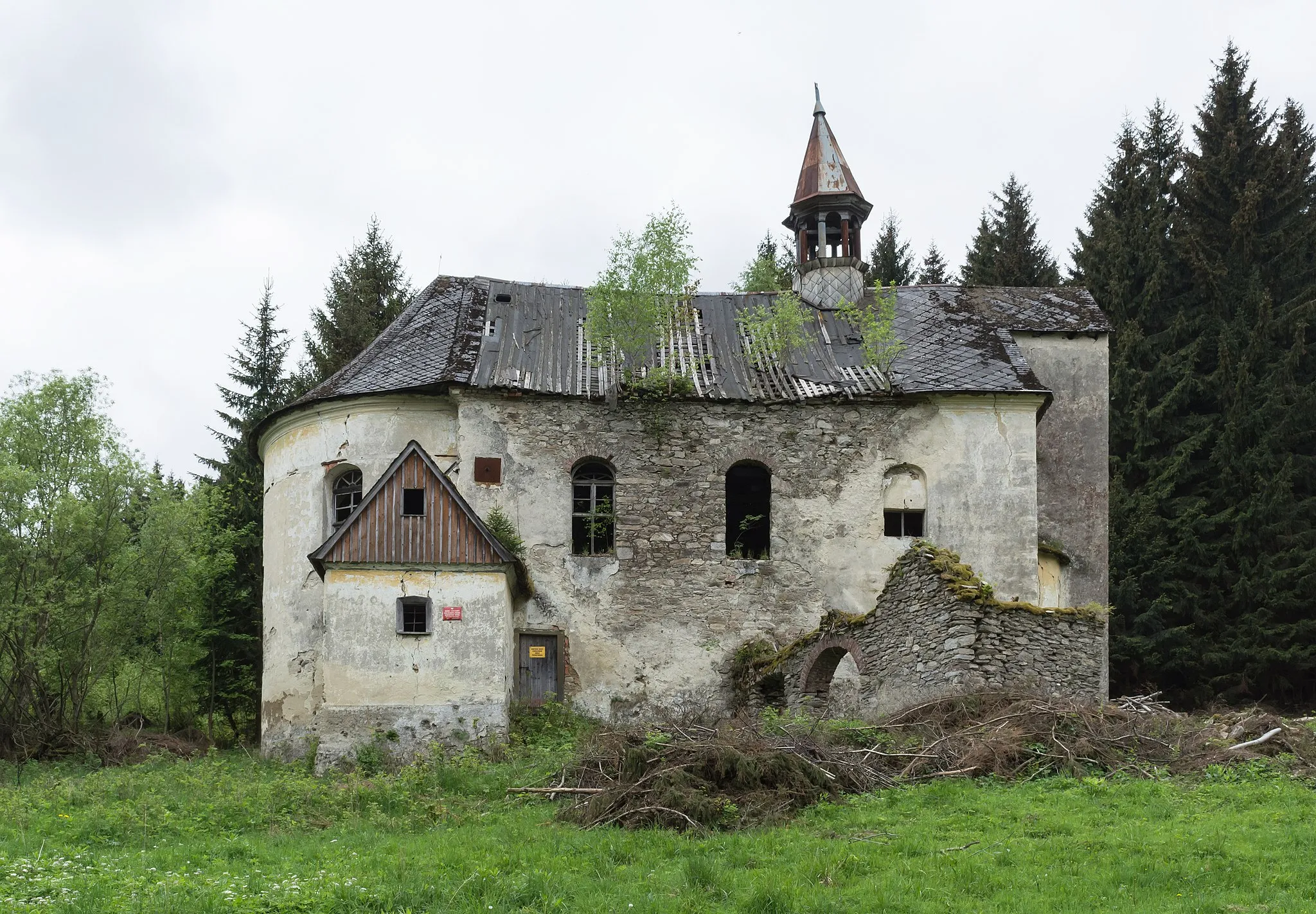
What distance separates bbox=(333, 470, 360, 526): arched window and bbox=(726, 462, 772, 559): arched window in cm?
662

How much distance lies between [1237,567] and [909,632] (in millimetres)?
15028

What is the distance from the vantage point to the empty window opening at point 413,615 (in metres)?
20.0

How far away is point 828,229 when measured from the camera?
29.6 metres

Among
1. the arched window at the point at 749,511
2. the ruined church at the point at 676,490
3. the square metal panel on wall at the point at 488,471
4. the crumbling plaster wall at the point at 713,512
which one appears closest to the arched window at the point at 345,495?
the ruined church at the point at 676,490

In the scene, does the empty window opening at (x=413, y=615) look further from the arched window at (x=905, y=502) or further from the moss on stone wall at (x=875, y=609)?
the arched window at (x=905, y=502)

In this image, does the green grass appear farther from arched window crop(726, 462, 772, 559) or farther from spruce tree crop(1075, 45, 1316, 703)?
spruce tree crop(1075, 45, 1316, 703)

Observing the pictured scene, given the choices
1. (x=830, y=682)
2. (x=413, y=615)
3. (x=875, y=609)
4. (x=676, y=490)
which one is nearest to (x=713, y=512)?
(x=676, y=490)

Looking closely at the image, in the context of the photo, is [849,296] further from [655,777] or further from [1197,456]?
[655,777]

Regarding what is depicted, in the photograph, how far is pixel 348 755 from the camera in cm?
1922

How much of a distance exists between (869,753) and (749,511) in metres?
10.5

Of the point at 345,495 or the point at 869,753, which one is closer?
the point at 869,753

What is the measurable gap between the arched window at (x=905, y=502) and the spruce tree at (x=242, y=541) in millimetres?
14550

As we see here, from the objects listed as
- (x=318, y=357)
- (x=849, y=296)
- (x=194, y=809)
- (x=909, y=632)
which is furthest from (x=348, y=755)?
(x=318, y=357)

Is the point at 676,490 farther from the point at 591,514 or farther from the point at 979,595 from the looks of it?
the point at 979,595
